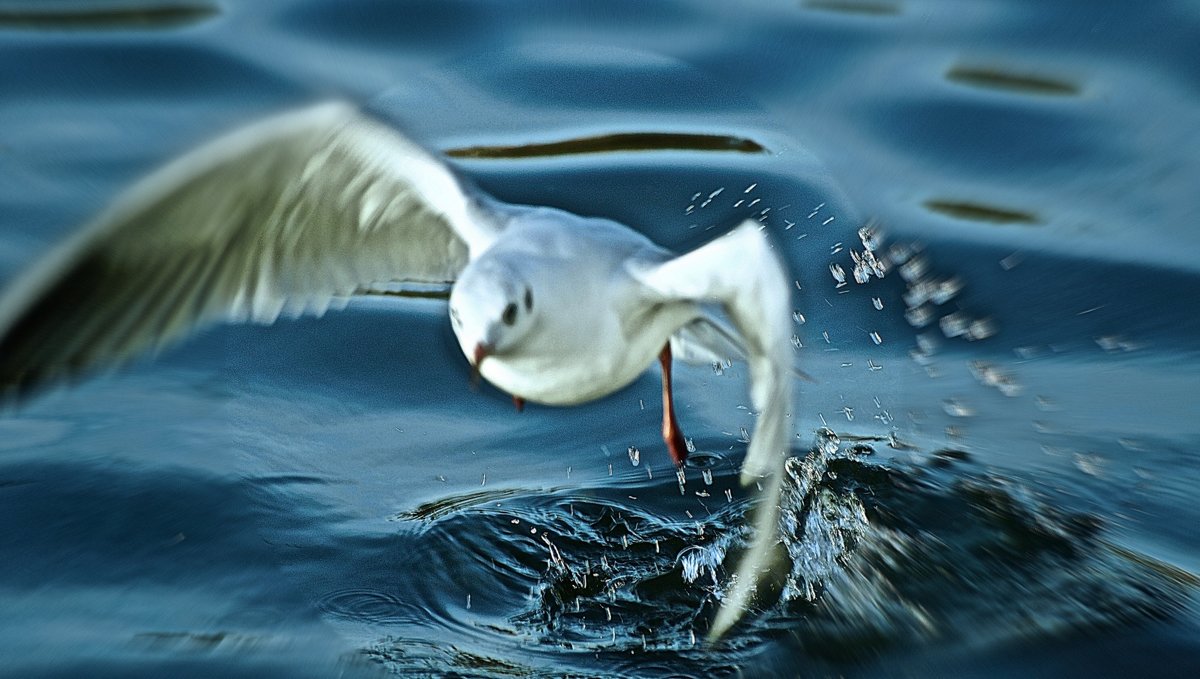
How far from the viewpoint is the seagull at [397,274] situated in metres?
2.79


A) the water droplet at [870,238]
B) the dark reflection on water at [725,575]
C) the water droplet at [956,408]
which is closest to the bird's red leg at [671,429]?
the dark reflection on water at [725,575]

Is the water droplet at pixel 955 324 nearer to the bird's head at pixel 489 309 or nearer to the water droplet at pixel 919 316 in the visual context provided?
the water droplet at pixel 919 316

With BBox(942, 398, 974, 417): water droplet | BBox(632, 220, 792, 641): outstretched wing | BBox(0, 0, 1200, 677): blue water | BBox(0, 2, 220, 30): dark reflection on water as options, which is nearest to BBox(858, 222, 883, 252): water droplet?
BBox(0, 0, 1200, 677): blue water

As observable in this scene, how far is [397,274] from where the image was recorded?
3.69 meters

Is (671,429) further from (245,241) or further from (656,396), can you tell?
(656,396)

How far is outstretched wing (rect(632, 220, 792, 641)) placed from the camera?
2.67 metres

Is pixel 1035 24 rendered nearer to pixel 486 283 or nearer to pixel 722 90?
pixel 722 90

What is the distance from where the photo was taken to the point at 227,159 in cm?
314

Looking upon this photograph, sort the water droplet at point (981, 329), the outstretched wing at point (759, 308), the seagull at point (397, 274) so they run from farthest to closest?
the water droplet at point (981, 329), the seagull at point (397, 274), the outstretched wing at point (759, 308)

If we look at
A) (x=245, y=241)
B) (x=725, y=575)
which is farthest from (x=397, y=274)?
(x=725, y=575)

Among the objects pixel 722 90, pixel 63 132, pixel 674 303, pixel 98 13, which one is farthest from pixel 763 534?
pixel 98 13

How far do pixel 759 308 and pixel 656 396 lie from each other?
199cm

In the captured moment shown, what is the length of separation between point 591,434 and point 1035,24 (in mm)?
3439

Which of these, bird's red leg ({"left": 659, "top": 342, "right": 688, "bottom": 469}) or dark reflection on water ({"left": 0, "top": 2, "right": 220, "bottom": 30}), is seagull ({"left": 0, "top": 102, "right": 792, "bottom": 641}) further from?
dark reflection on water ({"left": 0, "top": 2, "right": 220, "bottom": 30})
